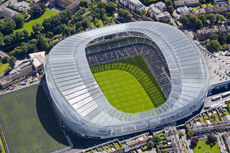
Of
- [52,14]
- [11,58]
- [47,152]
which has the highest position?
[52,14]

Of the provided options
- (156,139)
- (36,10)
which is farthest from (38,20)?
(156,139)

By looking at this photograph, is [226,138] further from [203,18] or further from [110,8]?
[110,8]

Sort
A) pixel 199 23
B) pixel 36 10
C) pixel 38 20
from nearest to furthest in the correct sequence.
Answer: pixel 199 23
pixel 38 20
pixel 36 10

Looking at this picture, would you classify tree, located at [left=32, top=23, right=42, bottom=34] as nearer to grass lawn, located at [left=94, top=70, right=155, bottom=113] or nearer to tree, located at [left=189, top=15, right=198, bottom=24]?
grass lawn, located at [left=94, top=70, right=155, bottom=113]

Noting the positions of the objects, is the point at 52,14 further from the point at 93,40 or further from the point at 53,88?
the point at 53,88

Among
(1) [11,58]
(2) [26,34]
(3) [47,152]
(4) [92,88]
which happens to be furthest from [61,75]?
(2) [26,34]

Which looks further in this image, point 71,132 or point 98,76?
point 98,76
